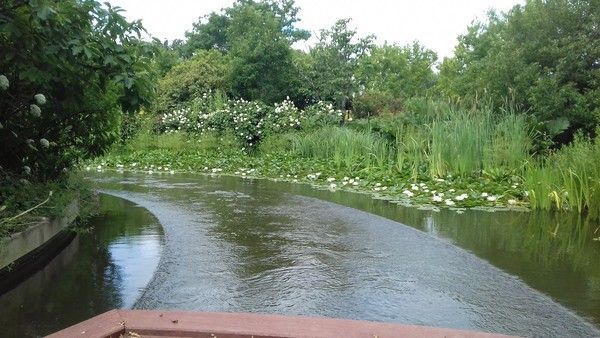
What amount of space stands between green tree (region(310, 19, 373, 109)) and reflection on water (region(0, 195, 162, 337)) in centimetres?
1849

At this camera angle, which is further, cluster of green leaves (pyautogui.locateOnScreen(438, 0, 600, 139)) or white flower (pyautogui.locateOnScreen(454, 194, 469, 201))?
cluster of green leaves (pyautogui.locateOnScreen(438, 0, 600, 139))

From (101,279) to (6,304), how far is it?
0.79m

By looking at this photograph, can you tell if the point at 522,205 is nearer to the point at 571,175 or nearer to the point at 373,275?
the point at 571,175

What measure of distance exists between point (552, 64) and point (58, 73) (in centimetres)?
1284

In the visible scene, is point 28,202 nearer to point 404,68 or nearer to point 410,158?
point 410,158

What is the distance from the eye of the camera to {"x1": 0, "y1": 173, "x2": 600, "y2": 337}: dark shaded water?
3.73 meters

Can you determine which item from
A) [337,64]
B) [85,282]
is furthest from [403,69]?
[85,282]

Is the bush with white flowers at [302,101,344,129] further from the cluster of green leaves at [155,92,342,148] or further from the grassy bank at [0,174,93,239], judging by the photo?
the grassy bank at [0,174,93,239]

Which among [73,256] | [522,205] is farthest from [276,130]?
[73,256]

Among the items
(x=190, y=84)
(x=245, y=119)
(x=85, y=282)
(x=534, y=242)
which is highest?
(x=190, y=84)

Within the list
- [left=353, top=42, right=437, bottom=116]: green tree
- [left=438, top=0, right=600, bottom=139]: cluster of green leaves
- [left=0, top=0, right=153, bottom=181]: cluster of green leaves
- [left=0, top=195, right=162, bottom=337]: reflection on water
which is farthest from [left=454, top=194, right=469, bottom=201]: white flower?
[left=353, top=42, right=437, bottom=116]: green tree

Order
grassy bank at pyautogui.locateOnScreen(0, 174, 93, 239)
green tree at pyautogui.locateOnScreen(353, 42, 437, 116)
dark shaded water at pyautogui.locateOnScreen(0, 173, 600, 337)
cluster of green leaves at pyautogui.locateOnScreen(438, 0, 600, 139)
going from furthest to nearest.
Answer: green tree at pyautogui.locateOnScreen(353, 42, 437, 116) < cluster of green leaves at pyautogui.locateOnScreen(438, 0, 600, 139) < grassy bank at pyautogui.locateOnScreen(0, 174, 93, 239) < dark shaded water at pyautogui.locateOnScreen(0, 173, 600, 337)

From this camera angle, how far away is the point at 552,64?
14.1 meters

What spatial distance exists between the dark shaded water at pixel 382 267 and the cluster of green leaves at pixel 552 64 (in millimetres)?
6537
